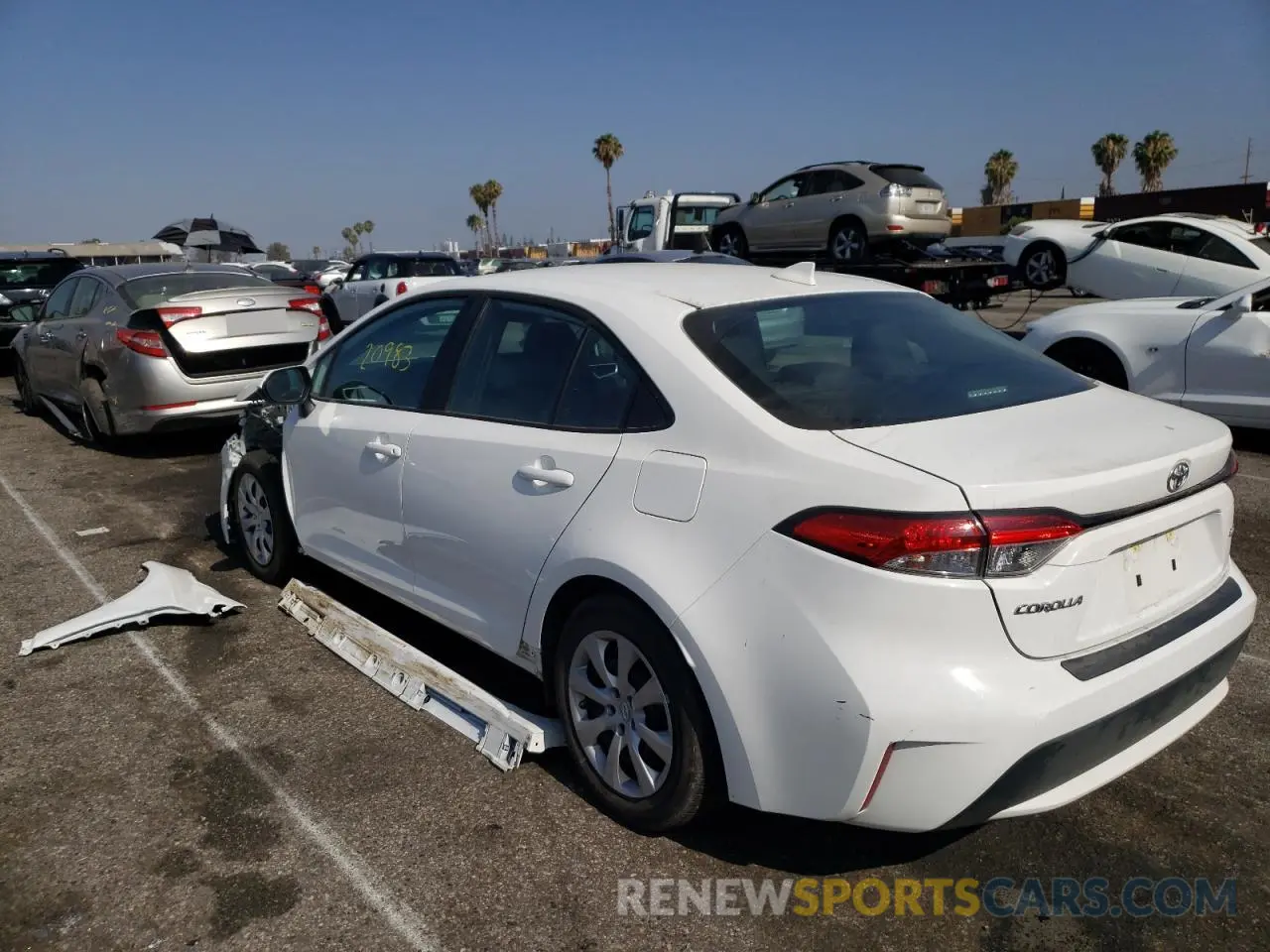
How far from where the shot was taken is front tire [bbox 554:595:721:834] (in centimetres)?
257

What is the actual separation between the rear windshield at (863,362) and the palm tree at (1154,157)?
5977 centimetres

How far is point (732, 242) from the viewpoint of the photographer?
15523mm

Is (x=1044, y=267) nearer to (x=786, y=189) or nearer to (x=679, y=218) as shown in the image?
(x=786, y=189)

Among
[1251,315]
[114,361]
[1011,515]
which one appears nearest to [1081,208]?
[1251,315]

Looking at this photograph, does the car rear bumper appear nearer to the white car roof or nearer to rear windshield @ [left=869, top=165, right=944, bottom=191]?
the white car roof

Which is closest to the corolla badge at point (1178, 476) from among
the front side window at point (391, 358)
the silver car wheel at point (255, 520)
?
the front side window at point (391, 358)

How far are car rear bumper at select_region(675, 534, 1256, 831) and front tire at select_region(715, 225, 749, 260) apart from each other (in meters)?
13.3

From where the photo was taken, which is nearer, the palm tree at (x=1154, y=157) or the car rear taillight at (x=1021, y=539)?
the car rear taillight at (x=1021, y=539)

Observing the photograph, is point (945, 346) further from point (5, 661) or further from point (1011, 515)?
point (5, 661)

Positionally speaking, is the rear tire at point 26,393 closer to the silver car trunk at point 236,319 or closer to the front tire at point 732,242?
the silver car trunk at point 236,319

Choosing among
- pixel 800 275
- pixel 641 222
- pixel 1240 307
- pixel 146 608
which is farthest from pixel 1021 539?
pixel 641 222

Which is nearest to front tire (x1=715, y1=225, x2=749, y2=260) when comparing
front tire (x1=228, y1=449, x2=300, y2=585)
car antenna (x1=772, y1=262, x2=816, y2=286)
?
Result: front tire (x1=228, y1=449, x2=300, y2=585)

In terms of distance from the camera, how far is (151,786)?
10.5ft

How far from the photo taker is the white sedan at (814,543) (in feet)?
7.25
